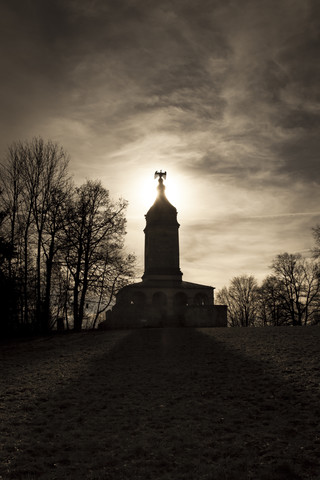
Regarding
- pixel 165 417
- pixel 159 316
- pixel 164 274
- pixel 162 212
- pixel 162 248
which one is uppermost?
pixel 162 212

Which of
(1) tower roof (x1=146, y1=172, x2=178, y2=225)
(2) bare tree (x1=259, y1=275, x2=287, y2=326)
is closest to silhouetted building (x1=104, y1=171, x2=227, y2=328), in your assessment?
(1) tower roof (x1=146, y1=172, x2=178, y2=225)

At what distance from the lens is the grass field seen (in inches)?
201

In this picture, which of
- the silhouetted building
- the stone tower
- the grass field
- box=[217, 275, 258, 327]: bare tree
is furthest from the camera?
box=[217, 275, 258, 327]: bare tree

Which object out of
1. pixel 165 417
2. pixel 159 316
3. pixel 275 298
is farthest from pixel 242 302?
pixel 165 417

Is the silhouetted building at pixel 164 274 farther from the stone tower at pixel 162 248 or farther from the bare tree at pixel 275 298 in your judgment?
the bare tree at pixel 275 298

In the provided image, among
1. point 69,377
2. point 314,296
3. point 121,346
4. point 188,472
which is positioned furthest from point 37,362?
point 314,296

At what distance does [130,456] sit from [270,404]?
3.20 meters

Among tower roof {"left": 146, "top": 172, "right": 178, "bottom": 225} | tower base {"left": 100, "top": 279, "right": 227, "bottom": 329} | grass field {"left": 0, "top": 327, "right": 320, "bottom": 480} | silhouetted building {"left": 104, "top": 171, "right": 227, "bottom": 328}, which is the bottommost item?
grass field {"left": 0, "top": 327, "right": 320, "bottom": 480}

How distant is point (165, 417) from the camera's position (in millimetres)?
7121

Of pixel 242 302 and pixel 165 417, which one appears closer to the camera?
pixel 165 417

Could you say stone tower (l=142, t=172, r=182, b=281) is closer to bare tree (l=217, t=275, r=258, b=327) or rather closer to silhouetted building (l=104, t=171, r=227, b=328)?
silhouetted building (l=104, t=171, r=227, b=328)

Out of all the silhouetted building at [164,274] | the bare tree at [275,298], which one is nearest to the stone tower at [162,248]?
the silhouetted building at [164,274]

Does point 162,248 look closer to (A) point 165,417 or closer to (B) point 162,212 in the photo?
(B) point 162,212

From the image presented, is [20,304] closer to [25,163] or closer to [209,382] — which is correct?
[25,163]
